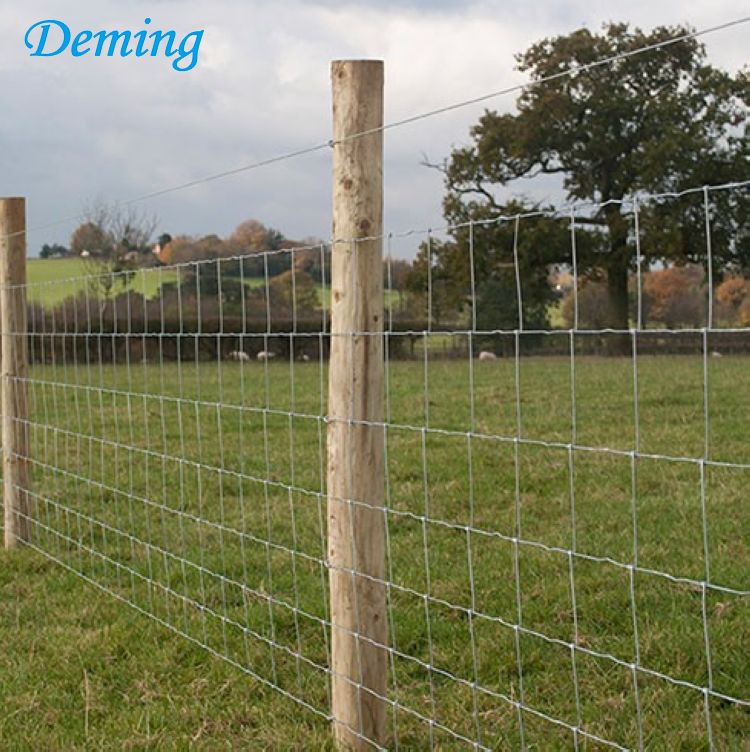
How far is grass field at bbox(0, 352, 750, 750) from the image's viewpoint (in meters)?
4.14

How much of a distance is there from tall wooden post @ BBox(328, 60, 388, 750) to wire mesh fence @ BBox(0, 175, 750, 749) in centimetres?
6

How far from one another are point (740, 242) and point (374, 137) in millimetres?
22392

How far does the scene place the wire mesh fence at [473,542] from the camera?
393cm

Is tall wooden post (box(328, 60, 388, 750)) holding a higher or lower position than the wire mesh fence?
higher

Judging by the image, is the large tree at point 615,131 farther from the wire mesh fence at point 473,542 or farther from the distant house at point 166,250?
the wire mesh fence at point 473,542

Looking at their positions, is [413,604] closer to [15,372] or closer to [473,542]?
[473,542]

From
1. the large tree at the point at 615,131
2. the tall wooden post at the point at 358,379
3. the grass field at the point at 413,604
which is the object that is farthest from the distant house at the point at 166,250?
the tall wooden post at the point at 358,379

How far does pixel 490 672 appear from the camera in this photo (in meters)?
4.57

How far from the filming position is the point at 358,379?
3740mm

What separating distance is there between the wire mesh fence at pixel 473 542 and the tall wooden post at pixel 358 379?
0.06 meters

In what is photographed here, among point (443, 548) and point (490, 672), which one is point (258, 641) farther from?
point (443, 548)

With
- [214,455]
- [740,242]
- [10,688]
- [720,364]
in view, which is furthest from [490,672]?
[740,242]

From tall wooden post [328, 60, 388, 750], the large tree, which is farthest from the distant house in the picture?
tall wooden post [328, 60, 388, 750]

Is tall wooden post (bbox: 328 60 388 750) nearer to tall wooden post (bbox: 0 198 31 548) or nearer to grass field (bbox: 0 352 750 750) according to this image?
grass field (bbox: 0 352 750 750)
